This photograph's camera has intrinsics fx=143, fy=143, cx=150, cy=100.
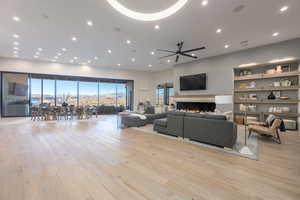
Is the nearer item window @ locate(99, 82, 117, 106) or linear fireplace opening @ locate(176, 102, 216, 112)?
linear fireplace opening @ locate(176, 102, 216, 112)

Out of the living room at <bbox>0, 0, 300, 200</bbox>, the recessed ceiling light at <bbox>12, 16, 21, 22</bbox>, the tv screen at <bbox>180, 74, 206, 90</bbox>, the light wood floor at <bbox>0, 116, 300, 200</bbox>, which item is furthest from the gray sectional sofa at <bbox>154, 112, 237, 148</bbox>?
the recessed ceiling light at <bbox>12, 16, 21, 22</bbox>

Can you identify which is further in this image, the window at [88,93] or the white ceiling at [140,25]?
the window at [88,93]

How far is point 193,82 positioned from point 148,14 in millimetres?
5611

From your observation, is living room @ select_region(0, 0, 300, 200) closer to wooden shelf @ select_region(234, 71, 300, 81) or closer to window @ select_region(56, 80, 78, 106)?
wooden shelf @ select_region(234, 71, 300, 81)

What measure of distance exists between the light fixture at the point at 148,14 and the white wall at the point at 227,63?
16.1 feet

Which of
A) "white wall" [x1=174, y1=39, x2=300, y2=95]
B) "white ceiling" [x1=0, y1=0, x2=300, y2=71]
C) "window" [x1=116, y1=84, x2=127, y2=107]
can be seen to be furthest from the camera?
"window" [x1=116, y1=84, x2=127, y2=107]

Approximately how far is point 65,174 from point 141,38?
17.1ft

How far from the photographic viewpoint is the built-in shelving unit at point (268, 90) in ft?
19.3

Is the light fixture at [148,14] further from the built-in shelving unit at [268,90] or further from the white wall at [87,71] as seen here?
the white wall at [87,71]

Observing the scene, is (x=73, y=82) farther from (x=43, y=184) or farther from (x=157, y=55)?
(x=43, y=184)

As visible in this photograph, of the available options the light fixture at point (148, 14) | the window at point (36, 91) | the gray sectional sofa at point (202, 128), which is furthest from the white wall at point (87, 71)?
the gray sectional sofa at point (202, 128)

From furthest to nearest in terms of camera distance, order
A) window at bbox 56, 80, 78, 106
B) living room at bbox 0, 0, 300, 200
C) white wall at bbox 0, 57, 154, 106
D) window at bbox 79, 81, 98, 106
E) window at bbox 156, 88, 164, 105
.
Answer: window at bbox 156, 88, 164, 105
window at bbox 79, 81, 98, 106
window at bbox 56, 80, 78, 106
white wall at bbox 0, 57, 154, 106
living room at bbox 0, 0, 300, 200

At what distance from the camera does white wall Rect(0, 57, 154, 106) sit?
8.66 metres

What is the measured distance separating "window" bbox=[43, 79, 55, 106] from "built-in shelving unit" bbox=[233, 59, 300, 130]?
11373 millimetres
